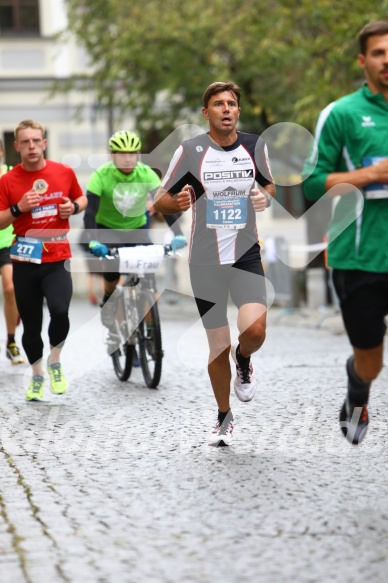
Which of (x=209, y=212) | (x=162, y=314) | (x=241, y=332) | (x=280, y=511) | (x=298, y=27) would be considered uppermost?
(x=298, y=27)

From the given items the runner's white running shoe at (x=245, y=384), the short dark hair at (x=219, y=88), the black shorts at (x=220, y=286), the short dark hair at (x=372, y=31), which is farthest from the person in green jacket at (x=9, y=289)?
the short dark hair at (x=372, y=31)

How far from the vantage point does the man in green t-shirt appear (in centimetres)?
971

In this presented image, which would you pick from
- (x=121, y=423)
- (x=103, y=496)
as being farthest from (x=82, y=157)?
(x=103, y=496)

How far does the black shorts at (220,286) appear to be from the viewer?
6715 mm

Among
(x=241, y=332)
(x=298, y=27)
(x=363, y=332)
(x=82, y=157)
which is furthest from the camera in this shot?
(x=82, y=157)

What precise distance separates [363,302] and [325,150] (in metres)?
0.67

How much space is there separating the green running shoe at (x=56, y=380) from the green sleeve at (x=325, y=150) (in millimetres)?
4059

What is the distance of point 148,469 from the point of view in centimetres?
621

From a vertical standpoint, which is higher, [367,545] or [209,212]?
[209,212]

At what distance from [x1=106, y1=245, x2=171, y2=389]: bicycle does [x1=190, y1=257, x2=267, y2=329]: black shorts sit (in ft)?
8.69

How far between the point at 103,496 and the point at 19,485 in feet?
1.63

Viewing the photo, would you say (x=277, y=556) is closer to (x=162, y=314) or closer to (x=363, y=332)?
(x=363, y=332)

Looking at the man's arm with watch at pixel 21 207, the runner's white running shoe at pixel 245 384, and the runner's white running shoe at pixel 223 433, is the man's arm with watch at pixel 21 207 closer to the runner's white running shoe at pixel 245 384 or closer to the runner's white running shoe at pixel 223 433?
the runner's white running shoe at pixel 245 384

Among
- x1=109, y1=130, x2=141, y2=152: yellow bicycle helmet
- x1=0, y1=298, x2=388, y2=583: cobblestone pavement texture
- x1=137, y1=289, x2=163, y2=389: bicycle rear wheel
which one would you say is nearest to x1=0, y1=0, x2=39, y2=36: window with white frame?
x1=109, y1=130, x2=141, y2=152: yellow bicycle helmet
